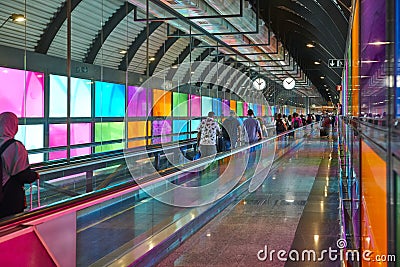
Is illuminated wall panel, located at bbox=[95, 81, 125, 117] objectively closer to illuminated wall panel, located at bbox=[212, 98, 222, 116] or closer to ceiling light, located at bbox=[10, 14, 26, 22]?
ceiling light, located at bbox=[10, 14, 26, 22]

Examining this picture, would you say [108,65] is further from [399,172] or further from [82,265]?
[399,172]

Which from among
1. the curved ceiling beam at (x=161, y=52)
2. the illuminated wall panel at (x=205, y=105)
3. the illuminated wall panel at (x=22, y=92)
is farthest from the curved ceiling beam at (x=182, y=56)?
the illuminated wall panel at (x=22, y=92)

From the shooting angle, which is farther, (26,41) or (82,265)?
(26,41)

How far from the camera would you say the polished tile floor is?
460 cm

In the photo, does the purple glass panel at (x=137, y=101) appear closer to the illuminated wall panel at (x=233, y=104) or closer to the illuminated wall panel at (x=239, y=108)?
the illuminated wall panel at (x=233, y=104)

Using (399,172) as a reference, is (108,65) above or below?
above

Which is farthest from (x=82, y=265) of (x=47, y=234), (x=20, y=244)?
(x=20, y=244)

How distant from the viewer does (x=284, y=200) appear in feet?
24.7

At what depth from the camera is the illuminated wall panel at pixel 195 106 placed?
1688 centimetres

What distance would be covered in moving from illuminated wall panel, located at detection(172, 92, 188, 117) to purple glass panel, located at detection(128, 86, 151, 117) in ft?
8.38

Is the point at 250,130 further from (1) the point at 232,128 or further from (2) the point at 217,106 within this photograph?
(2) the point at 217,106

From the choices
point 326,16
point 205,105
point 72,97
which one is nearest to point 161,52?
point 205,105

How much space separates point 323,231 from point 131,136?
6962mm

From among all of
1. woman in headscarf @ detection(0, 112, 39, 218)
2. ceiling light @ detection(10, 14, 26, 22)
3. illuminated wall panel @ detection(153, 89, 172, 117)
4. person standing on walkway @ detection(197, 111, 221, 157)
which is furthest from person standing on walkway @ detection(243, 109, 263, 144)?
woman in headscarf @ detection(0, 112, 39, 218)
